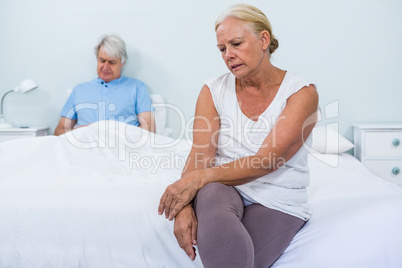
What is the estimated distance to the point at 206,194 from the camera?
3.42 ft

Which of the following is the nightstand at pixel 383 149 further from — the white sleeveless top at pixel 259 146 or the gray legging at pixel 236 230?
the gray legging at pixel 236 230

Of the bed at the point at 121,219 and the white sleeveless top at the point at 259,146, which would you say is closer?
the bed at the point at 121,219

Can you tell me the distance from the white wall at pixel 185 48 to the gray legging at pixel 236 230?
1.79m

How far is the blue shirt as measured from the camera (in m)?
2.68

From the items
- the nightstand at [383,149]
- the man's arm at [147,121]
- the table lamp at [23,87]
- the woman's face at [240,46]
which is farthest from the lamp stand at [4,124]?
the nightstand at [383,149]

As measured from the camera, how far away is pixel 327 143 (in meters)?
2.45

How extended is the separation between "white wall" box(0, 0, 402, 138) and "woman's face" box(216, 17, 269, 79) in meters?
1.48

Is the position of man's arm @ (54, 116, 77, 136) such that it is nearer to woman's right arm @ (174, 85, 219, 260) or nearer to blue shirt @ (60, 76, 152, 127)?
blue shirt @ (60, 76, 152, 127)

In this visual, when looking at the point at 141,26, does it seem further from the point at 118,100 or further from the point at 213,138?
the point at 213,138

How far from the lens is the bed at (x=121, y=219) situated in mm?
1046

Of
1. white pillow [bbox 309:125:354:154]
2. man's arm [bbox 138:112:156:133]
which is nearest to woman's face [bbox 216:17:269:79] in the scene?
white pillow [bbox 309:125:354:154]

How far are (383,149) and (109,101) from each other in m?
1.94

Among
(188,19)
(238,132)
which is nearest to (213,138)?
(238,132)

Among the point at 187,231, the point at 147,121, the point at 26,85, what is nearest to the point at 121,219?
the point at 187,231
